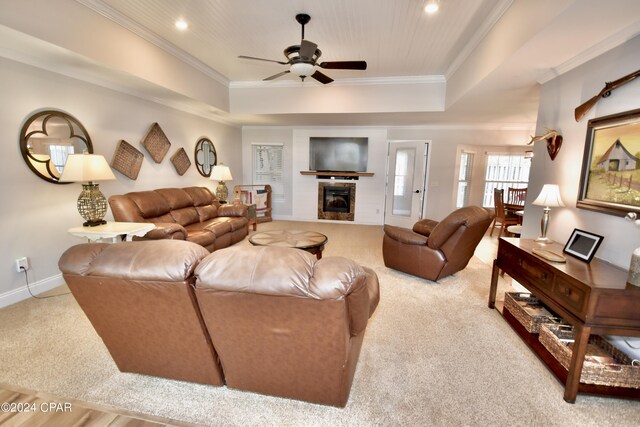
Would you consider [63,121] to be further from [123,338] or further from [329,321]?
[329,321]

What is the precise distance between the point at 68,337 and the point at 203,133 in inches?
174

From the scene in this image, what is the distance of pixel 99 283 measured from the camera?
1380 mm

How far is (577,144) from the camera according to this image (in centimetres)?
242

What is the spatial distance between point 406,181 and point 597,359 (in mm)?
5186

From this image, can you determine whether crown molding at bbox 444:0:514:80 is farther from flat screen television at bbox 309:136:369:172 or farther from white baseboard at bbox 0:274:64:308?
white baseboard at bbox 0:274:64:308

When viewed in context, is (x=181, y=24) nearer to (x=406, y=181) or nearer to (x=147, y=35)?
(x=147, y=35)

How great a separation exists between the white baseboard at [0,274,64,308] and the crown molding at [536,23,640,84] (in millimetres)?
5631

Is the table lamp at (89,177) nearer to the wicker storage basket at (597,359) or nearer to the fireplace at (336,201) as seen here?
the wicker storage basket at (597,359)

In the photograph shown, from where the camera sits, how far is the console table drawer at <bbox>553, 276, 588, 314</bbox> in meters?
1.64

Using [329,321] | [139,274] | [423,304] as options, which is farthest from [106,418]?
[423,304]

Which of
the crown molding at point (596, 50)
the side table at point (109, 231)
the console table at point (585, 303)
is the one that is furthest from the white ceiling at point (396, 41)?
the side table at point (109, 231)

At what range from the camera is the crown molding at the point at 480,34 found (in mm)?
2534

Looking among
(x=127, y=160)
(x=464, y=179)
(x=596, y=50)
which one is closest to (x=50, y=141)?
(x=127, y=160)

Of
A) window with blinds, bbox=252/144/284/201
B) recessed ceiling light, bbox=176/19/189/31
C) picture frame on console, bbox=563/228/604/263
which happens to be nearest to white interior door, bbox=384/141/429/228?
window with blinds, bbox=252/144/284/201
